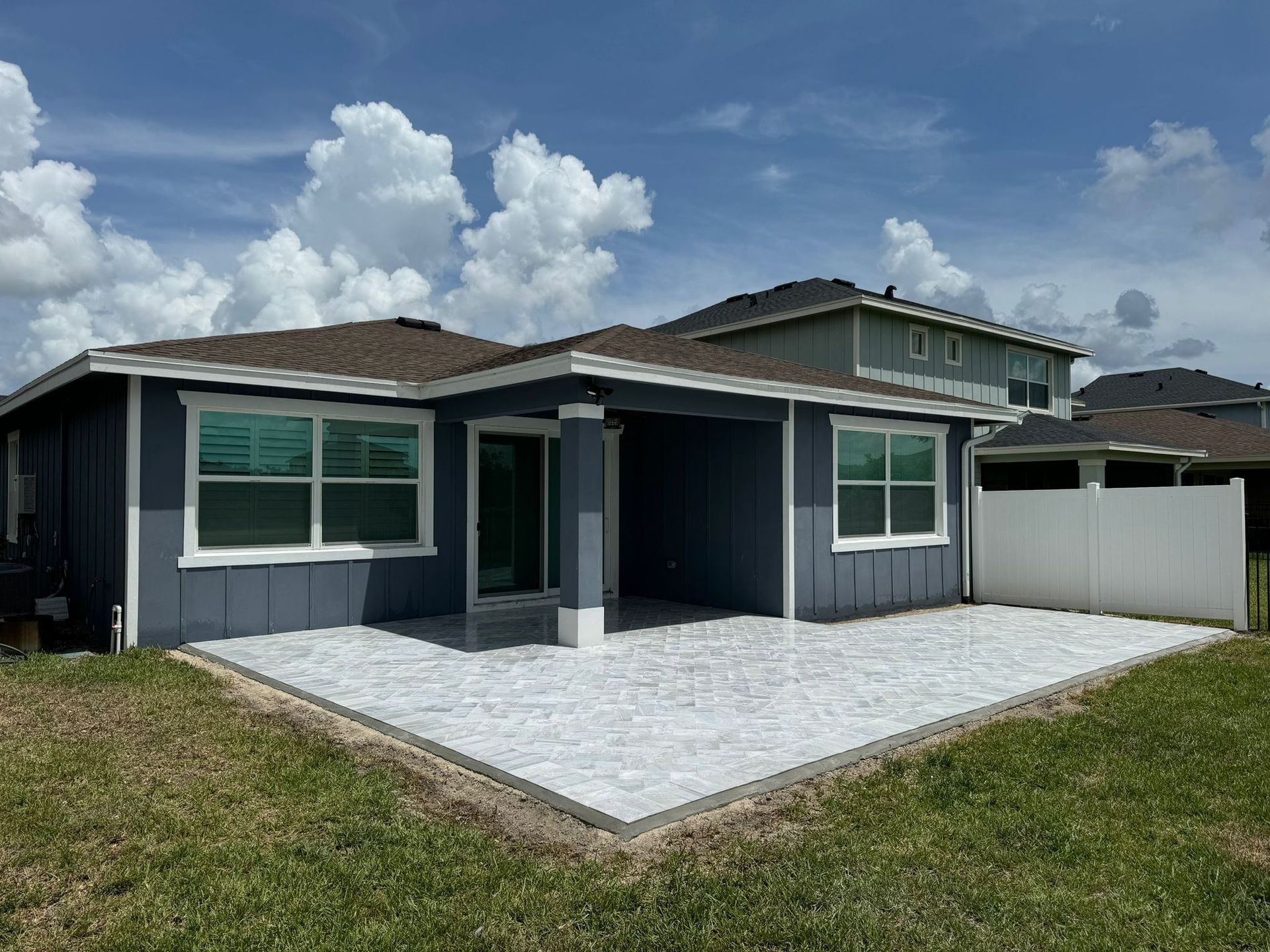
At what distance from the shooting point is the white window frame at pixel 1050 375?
63.0 ft

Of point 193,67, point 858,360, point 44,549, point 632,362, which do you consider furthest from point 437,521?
point 858,360

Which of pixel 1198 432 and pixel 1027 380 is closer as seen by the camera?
pixel 1027 380

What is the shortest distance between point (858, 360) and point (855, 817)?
1288 cm

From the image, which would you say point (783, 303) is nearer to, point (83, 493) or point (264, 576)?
point (264, 576)

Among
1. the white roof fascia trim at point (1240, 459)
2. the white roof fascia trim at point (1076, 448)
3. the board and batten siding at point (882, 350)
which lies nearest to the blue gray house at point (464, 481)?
the board and batten siding at point (882, 350)

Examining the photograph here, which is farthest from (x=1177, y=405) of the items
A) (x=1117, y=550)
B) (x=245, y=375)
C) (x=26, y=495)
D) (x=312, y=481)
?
(x=26, y=495)

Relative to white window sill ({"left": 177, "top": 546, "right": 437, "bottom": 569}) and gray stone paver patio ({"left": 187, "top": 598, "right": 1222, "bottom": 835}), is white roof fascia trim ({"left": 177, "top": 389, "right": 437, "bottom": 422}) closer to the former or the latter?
white window sill ({"left": 177, "top": 546, "right": 437, "bottom": 569})

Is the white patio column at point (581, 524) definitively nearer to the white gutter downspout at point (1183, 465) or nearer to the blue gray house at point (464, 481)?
the blue gray house at point (464, 481)

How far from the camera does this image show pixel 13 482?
13719 mm

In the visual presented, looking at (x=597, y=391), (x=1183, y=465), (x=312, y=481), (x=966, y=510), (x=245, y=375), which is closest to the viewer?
(x=597, y=391)

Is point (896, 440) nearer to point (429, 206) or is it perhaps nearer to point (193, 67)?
point (193, 67)

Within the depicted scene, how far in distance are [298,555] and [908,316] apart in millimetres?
12604

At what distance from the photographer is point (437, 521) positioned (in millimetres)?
9664

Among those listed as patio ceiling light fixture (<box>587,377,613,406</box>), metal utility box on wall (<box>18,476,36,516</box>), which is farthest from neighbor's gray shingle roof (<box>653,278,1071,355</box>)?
metal utility box on wall (<box>18,476,36,516</box>)
